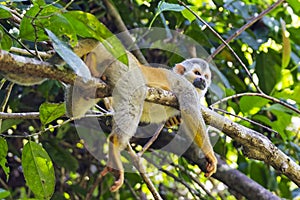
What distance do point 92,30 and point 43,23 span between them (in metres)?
0.17

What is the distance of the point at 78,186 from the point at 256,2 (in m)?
1.65

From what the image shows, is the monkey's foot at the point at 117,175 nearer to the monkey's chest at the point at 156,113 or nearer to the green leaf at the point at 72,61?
the monkey's chest at the point at 156,113

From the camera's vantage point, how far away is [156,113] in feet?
8.60

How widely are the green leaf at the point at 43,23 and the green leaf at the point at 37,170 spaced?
0.47 meters

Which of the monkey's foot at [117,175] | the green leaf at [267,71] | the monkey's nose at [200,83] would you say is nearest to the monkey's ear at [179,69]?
the monkey's nose at [200,83]

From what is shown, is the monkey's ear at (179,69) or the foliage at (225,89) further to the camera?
the monkey's ear at (179,69)

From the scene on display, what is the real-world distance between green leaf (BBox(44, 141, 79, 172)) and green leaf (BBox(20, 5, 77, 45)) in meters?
1.41

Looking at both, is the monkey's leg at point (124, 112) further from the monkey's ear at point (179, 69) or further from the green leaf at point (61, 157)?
the green leaf at point (61, 157)

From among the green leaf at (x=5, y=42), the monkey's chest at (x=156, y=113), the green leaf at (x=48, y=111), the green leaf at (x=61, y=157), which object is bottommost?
the green leaf at (x=61, y=157)

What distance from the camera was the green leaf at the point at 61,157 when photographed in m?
2.92

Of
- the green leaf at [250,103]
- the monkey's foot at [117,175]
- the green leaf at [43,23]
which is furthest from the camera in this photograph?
the green leaf at [250,103]

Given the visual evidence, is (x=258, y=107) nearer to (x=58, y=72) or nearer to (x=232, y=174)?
(x=232, y=174)

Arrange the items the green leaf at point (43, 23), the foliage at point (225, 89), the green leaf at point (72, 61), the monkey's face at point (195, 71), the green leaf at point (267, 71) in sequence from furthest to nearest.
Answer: the green leaf at point (267, 71), the monkey's face at point (195, 71), the foliage at point (225, 89), the green leaf at point (43, 23), the green leaf at point (72, 61)

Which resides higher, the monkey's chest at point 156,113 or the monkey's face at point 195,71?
the monkey's face at point 195,71
